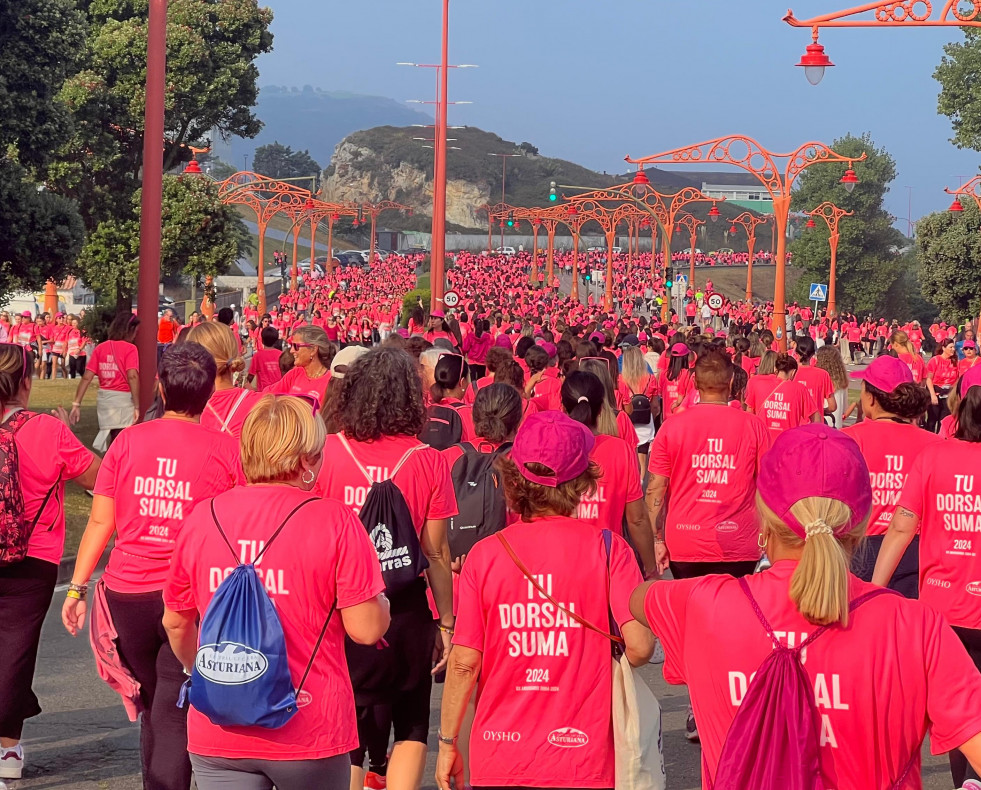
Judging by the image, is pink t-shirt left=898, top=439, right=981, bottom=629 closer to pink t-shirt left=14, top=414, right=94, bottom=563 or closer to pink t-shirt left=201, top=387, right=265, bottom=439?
pink t-shirt left=201, top=387, right=265, bottom=439

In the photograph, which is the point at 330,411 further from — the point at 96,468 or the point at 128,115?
the point at 128,115

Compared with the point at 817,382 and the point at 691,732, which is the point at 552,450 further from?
the point at 817,382

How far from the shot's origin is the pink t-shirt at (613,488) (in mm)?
5781

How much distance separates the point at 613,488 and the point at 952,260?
34.0 meters

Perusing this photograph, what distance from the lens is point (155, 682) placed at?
518cm

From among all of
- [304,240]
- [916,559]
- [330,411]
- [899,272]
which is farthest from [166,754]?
[304,240]

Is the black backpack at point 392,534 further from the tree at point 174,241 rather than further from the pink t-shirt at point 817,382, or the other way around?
the tree at point 174,241

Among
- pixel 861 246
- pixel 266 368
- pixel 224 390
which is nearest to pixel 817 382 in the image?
pixel 266 368

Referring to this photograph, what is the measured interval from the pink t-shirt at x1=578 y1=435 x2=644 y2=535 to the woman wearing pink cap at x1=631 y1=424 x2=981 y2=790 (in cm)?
288

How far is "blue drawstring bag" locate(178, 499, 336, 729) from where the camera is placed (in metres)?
3.42

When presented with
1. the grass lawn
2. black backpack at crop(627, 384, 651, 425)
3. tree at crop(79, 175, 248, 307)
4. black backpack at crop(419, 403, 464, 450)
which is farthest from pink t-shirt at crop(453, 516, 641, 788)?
tree at crop(79, 175, 248, 307)

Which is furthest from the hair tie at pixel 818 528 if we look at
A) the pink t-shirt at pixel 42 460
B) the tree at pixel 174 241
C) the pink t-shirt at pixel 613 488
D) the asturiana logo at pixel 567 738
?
the tree at pixel 174 241

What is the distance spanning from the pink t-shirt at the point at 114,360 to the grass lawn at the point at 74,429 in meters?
1.11

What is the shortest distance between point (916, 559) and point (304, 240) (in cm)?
17422
